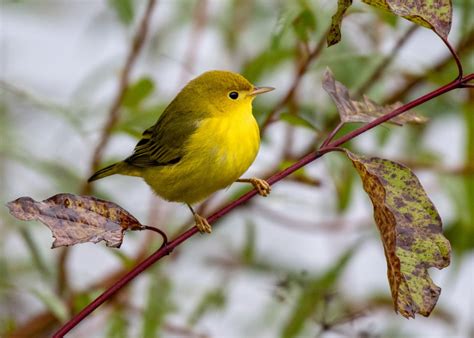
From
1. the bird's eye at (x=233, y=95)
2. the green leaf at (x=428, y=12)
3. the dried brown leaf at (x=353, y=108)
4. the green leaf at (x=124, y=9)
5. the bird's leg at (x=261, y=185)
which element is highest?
the green leaf at (x=428, y=12)

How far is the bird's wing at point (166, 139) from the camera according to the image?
2.16 meters

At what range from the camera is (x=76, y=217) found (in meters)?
1.13

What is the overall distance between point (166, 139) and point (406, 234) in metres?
1.15

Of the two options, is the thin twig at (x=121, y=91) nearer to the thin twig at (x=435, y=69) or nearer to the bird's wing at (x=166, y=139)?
the bird's wing at (x=166, y=139)

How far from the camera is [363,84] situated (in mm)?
2336

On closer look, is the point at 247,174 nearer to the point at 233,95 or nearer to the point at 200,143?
the point at 233,95

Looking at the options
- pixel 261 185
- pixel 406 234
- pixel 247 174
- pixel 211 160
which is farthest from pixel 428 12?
pixel 247 174

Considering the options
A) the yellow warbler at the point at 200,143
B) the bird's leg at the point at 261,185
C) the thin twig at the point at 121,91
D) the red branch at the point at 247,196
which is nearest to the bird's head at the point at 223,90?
the yellow warbler at the point at 200,143

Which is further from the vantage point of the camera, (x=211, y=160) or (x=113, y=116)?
(x=113, y=116)

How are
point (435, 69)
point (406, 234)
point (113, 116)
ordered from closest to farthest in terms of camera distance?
point (406, 234) < point (113, 116) < point (435, 69)

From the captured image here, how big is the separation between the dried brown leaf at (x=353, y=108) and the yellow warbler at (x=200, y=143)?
649mm

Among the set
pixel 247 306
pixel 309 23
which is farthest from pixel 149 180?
pixel 247 306

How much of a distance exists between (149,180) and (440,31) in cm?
114

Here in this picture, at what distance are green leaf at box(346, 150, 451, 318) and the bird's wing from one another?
1.03m
